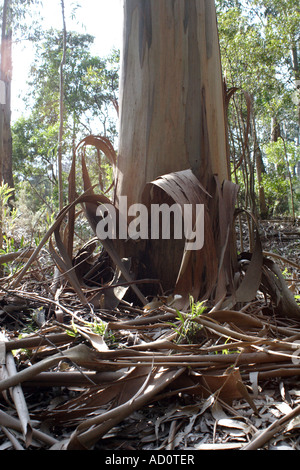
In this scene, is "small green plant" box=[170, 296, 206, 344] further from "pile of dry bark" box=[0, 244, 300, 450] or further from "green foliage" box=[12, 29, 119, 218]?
"green foliage" box=[12, 29, 119, 218]

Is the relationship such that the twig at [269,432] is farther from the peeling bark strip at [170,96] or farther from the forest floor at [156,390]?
the peeling bark strip at [170,96]

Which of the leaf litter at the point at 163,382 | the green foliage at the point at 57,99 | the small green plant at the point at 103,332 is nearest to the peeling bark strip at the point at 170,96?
the leaf litter at the point at 163,382

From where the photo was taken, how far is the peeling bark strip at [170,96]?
130 cm

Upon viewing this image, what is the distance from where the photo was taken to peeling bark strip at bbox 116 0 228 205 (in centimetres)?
130

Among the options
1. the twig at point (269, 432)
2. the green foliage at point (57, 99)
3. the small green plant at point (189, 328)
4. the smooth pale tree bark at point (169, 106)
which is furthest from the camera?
the green foliage at point (57, 99)

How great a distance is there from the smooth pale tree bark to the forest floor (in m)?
0.48

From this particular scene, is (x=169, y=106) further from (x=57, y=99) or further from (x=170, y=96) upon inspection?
(x=57, y=99)

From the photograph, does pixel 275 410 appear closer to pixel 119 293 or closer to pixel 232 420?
pixel 232 420

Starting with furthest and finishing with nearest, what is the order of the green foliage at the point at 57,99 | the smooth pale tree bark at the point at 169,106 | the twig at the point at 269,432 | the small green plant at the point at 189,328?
the green foliage at the point at 57,99 < the smooth pale tree bark at the point at 169,106 < the small green plant at the point at 189,328 < the twig at the point at 269,432

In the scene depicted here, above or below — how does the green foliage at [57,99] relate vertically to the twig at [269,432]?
above

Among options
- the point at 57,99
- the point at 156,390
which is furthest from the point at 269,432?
the point at 57,99
